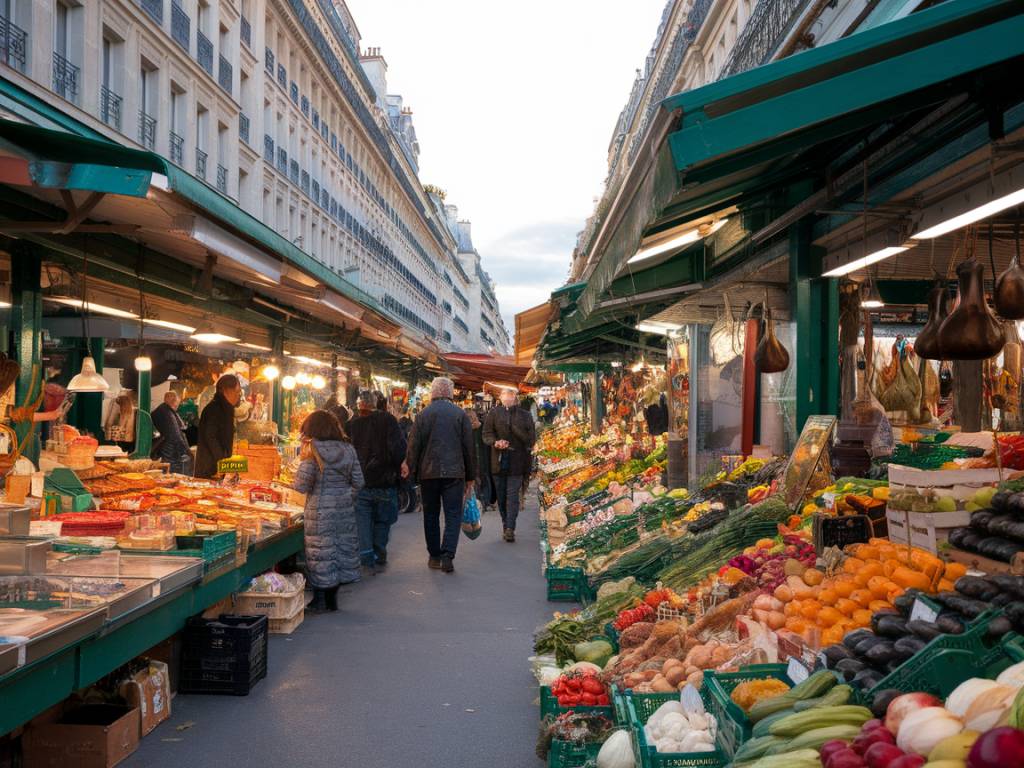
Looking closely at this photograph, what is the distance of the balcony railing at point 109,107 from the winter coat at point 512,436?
1344cm

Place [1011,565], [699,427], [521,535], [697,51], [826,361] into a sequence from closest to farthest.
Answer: [1011,565] → [826,361] → [699,427] → [521,535] → [697,51]

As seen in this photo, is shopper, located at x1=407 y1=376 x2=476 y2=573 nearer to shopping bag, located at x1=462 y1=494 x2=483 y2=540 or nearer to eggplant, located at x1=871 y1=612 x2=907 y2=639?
shopping bag, located at x1=462 y1=494 x2=483 y2=540

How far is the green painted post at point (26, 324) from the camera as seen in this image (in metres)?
6.18

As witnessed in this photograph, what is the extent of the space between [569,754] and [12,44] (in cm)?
1803

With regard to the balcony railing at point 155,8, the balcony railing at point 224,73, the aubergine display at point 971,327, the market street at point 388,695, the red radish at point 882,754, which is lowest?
the market street at point 388,695

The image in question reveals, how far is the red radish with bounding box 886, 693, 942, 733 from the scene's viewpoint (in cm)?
260

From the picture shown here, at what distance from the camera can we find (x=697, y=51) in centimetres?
3003

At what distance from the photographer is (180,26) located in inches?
993

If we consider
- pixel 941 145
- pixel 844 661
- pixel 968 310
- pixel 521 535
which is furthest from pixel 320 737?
pixel 521 535

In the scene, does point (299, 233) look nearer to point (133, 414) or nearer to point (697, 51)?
point (697, 51)

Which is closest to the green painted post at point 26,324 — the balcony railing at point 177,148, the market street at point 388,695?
the market street at point 388,695

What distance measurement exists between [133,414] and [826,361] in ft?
33.0

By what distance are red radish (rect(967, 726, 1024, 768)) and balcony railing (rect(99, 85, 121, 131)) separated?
22461 millimetres

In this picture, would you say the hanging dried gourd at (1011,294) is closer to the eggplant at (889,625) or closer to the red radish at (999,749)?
the eggplant at (889,625)
